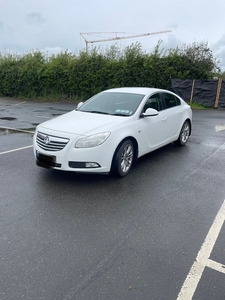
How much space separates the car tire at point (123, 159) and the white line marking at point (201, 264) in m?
1.81

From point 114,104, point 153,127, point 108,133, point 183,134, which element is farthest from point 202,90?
point 108,133

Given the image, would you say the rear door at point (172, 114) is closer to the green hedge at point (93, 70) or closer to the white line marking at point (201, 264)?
the white line marking at point (201, 264)

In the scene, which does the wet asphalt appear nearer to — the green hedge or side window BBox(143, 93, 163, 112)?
side window BBox(143, 93, 163, 112)

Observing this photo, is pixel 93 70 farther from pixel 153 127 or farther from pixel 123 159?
pixel 123 159

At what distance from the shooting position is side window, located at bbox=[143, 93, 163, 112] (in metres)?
5.64

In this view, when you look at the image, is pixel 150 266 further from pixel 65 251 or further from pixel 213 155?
pixel 213 155

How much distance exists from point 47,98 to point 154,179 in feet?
68.4

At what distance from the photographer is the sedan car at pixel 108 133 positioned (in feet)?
14.4

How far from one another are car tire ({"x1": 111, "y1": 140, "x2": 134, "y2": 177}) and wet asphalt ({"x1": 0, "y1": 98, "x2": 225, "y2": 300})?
159 mm

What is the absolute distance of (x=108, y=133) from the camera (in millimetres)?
4508

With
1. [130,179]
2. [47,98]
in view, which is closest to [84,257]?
[130,179]

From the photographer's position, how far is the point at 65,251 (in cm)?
285

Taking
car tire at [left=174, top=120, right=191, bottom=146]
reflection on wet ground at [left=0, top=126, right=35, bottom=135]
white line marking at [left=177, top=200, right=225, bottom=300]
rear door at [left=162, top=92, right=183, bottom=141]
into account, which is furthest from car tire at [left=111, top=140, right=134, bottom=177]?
reflection on wet ground at [left=0, top=126, right=35, bottom=135]

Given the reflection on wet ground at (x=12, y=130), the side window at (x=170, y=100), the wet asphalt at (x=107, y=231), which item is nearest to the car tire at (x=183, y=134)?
the side window at (x=170, y=100)
